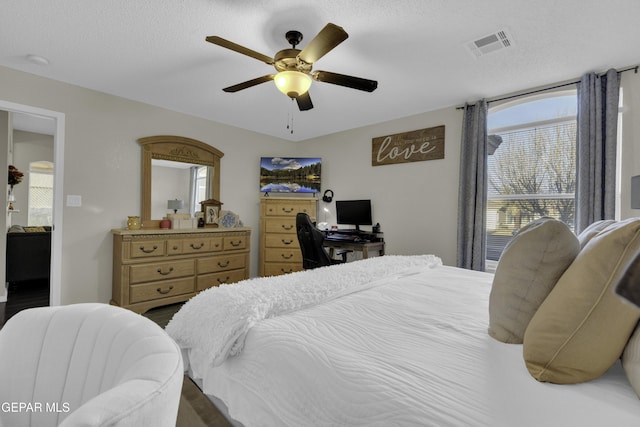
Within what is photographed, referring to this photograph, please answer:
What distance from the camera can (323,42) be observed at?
1.82 m

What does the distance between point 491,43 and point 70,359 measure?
3001 mm

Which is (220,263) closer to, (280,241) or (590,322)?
(280,241)

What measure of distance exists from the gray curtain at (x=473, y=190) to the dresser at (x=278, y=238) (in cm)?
233

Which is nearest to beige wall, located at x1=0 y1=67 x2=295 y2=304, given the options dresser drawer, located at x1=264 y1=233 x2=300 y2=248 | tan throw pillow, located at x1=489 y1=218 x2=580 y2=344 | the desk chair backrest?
dresser drawer, located at x1=264 y1=233 x2=300 y2=248

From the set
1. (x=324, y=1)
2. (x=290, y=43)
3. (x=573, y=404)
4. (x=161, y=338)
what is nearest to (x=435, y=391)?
(x=573, y=404)

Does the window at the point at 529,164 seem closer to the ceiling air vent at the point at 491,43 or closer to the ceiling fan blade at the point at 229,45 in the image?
the ceiling air vent at the point at 491,43

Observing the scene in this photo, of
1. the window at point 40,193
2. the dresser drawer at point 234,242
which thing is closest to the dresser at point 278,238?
the dresser drawer at point 234,242

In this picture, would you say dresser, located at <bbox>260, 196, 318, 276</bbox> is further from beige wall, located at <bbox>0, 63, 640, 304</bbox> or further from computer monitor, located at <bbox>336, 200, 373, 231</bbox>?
computer monitor, located at <bbox>336, 200, 373, 231</bbox>

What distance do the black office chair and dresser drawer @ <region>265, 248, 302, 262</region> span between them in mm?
1190

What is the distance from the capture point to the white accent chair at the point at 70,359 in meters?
0.68

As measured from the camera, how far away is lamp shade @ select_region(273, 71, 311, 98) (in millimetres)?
2137

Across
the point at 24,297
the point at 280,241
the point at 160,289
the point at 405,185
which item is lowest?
the point at 24,297

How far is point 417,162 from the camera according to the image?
394cm

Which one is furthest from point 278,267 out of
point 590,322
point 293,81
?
point 590,322
